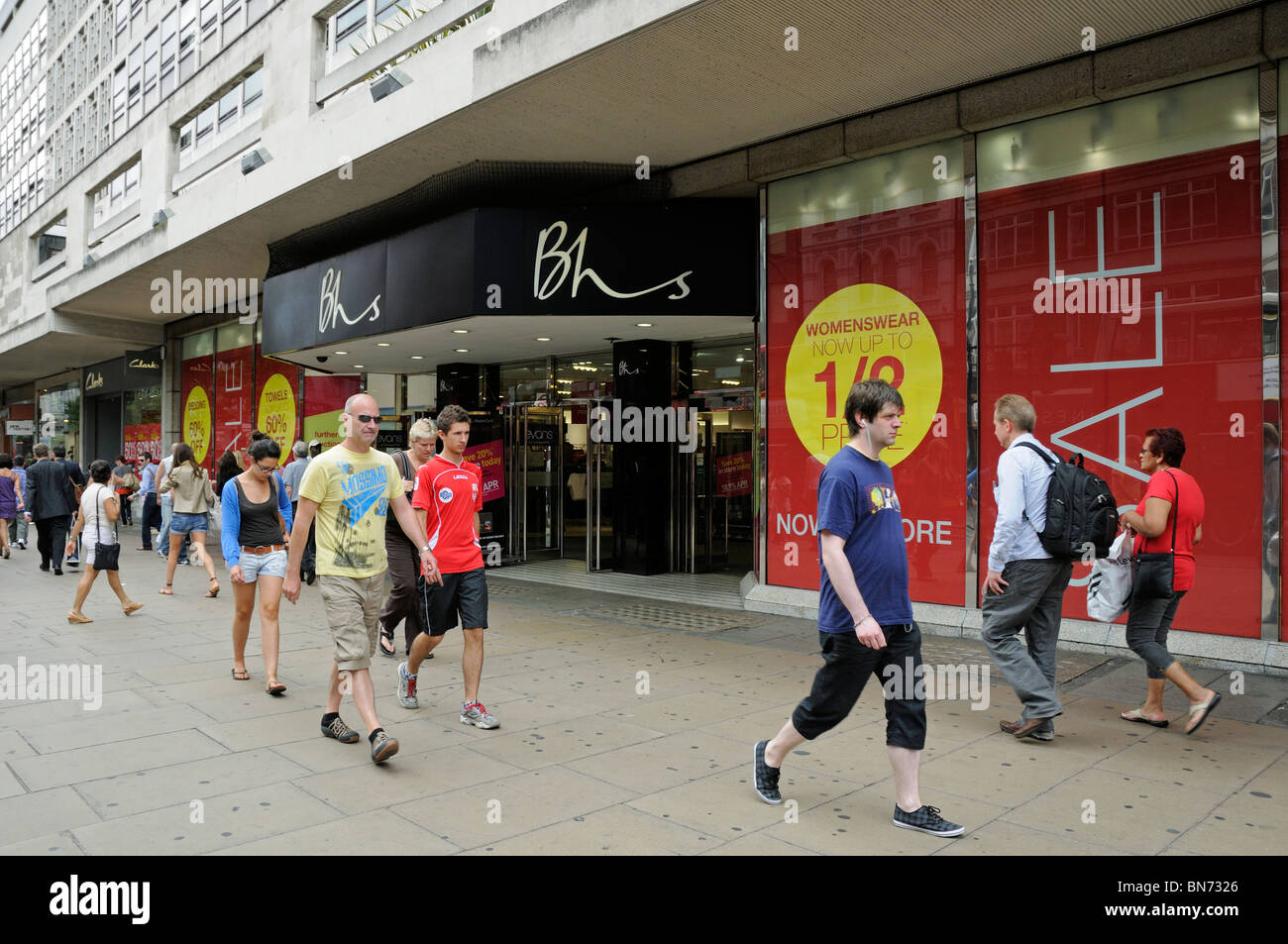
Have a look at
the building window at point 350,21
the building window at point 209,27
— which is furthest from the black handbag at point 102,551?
the building window at point 209,27

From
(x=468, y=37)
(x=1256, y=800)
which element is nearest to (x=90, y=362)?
(x=468, y=37)

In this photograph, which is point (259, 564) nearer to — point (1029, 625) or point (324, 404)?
point (1029, 625)

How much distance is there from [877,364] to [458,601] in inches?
216

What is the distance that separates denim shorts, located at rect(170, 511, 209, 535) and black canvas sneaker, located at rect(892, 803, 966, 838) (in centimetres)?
1028

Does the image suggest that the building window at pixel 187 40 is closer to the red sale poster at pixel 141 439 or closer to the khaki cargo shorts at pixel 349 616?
the red sale poster at pixel 141 439

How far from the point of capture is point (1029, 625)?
17.9ft

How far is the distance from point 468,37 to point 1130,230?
666 centimetres

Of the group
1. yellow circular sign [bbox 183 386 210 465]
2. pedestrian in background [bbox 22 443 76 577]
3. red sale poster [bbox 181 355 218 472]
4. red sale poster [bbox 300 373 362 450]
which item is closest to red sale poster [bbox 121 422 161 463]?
red sale poster [bbox 181 355 218 472]

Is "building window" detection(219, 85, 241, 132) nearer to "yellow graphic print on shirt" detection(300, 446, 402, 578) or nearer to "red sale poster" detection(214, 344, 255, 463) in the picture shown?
"red sale poster" detection(214, 344, 255, 463)

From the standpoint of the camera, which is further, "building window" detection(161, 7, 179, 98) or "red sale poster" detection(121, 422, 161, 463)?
"red sale poster" detection(121, 422, 161, 463)

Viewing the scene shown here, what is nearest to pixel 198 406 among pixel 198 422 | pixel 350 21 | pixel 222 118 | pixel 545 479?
pixel 198 422

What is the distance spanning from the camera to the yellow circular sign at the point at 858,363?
914cm

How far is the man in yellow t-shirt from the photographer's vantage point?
4.98 m

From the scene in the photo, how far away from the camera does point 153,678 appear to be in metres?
6.87
